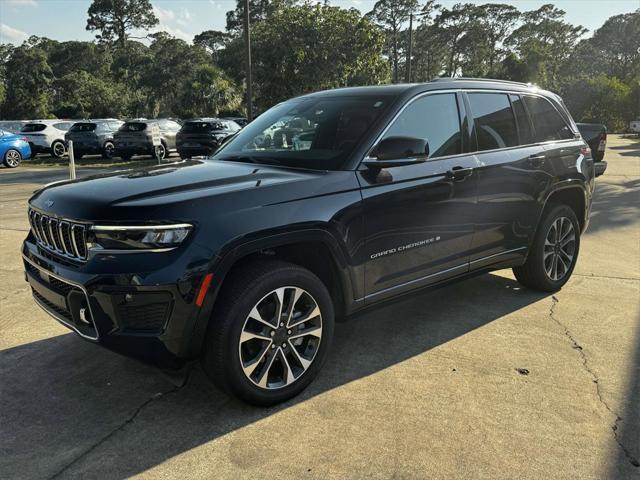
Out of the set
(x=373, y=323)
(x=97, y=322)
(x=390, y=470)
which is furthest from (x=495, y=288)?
(x=97, y=322)

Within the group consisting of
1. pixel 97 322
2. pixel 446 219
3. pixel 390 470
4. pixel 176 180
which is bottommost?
pixel 390 470

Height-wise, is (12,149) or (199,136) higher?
(199,136)

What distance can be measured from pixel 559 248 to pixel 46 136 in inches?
840

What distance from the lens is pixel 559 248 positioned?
195 inches

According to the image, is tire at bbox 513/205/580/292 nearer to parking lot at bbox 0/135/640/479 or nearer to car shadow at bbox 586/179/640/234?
parking lot at bbox 0/135/640/479

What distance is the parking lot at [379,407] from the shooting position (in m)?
2.58

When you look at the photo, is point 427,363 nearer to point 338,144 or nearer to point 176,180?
point 338,144

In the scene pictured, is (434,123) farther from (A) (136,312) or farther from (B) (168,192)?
(A) (136,312)

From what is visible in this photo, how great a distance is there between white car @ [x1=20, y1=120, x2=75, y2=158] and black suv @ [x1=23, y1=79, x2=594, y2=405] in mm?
20116

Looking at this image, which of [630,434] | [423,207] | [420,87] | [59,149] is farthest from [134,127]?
[630,434]

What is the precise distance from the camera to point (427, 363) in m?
3.61

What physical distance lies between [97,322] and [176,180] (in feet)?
2.97

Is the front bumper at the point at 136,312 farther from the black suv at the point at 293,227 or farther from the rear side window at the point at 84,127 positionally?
the rear side window at the point at 84,127

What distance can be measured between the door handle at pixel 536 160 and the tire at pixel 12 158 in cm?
1855
